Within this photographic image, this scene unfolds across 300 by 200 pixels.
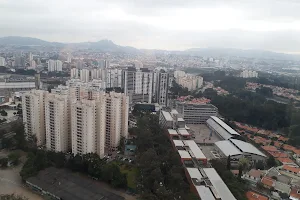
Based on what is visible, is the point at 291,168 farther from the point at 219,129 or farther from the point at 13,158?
the point at 13,158

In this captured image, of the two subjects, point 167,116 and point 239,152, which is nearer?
point 239,152

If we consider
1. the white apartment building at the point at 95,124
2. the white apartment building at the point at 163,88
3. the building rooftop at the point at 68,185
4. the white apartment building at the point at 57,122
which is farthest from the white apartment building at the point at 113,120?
the white apartment building at the point at 163,88

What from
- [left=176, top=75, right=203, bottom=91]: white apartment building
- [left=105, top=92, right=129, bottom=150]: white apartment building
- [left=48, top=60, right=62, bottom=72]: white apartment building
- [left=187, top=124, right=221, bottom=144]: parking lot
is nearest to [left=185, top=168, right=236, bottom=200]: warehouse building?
[left=105, top=92, right=129, bottom=150]: white apartment building

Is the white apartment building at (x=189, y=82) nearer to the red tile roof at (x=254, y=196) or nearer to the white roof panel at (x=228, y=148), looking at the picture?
the white roof panel at (x=228, y=148)

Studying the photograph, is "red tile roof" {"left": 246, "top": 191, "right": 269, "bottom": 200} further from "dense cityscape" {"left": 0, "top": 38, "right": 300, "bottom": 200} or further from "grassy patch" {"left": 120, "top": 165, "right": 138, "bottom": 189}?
"grassy patch" {"left": 120, "top": 165, "right": 138, "bottom": 189}

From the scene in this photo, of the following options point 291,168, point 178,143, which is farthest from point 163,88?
point 291,168

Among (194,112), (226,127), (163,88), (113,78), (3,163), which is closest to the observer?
(3,163)

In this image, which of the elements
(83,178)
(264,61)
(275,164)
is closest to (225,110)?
(275,164)

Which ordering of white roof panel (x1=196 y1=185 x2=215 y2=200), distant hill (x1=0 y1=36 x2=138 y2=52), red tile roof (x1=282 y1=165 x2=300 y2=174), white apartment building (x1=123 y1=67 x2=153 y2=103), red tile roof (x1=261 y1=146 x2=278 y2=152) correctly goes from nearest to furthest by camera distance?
white roof panel (x1=196 y1=185 x2=215 y2=200) → red tile roof (x1=282 y1=165 x2=300 y2=174) → red tile roof (x1=261 y1=146 x2=278 y2=152) → white apartment building (x1=123 y1=67 x2=153 y2=103) → distant hill (x1=0 y1=36 x2=138 y2=52)
